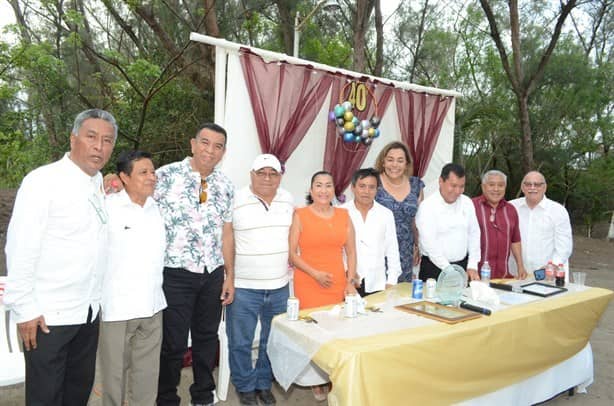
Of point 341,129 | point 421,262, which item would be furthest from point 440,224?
point 341,129

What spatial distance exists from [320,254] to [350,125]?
205 centimetres

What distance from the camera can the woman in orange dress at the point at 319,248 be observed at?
8.78ft

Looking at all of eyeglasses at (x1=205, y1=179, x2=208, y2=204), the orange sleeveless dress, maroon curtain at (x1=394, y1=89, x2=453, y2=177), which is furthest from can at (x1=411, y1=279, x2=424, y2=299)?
maroon curtain at (x1=394, y1=89, x2=453, y2=177)

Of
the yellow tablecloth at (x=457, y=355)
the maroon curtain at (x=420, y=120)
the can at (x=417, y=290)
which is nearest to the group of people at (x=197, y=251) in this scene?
the can at (x=417, y=290)

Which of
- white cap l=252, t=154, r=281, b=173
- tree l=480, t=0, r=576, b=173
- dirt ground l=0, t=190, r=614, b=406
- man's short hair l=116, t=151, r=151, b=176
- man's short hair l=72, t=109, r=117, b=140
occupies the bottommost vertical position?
dirt ground l=0, t=190, r=614, b=406

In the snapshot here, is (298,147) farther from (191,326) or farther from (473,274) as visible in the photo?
(191,326)

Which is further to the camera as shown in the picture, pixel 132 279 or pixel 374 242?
pixel 374 242

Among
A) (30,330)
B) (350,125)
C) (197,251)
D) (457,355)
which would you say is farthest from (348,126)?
(30,330)

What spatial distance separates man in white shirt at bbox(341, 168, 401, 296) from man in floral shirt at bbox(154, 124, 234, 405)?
780 millimetres

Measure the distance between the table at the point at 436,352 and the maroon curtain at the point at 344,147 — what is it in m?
1.99

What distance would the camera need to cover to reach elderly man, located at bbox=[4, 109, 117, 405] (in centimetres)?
175

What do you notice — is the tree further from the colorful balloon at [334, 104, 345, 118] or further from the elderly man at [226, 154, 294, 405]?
the elderly man at [226, 154, 294, 405]

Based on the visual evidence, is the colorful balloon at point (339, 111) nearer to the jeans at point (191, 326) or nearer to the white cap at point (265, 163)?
the white cap at point (265, 163)

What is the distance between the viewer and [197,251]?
2504 millimetres
